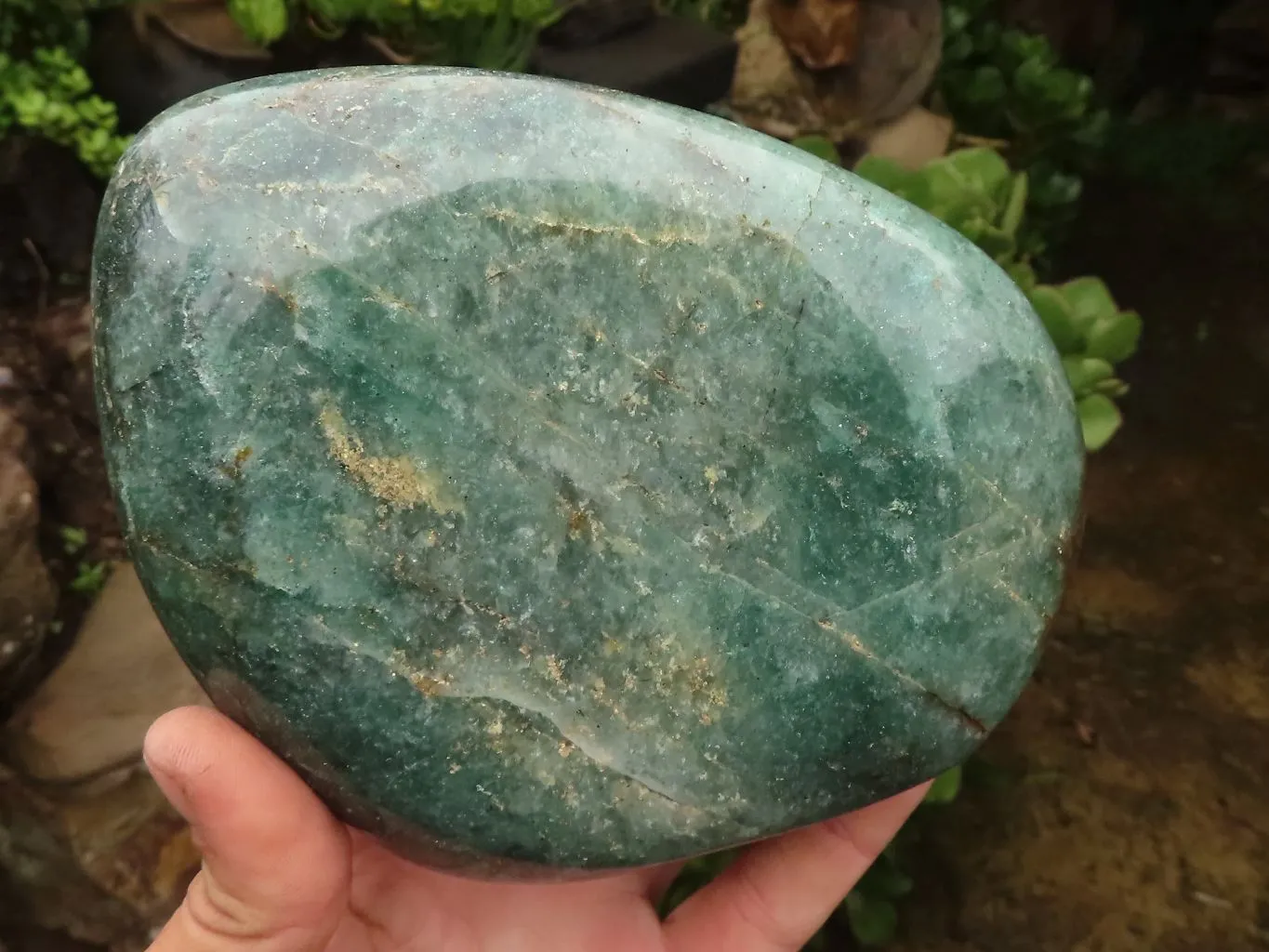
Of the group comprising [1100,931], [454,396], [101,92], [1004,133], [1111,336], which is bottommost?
[1100,931]

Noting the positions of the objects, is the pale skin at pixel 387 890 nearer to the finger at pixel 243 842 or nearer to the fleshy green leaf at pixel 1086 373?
the finger at pixel 243 842

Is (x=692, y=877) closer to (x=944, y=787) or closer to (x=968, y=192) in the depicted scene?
(x=944, y=787)

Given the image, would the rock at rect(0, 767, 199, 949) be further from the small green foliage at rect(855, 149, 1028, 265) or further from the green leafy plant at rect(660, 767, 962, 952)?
the small green foliage at rect(855, 149, 1028, 265)

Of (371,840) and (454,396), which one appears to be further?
(371,840)

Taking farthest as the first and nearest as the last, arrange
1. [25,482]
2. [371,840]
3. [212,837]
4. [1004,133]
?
[1004,133] < [25,482] < [371,840] < [212,837]

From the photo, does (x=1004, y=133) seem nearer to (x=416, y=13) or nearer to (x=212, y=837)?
(x=416, y=13)

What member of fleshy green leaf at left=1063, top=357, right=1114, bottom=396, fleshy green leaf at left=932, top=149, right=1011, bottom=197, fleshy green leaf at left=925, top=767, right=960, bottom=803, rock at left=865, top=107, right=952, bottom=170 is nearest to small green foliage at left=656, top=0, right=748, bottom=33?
rock at left=865, top=107, right=952, bottom=170

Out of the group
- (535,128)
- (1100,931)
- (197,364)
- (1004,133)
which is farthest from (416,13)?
(1100,931)
